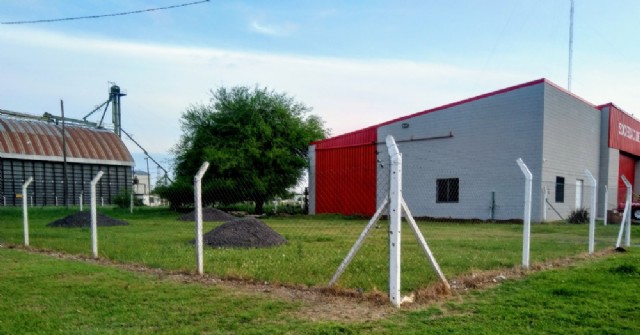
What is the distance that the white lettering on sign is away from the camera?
2834 centimetres

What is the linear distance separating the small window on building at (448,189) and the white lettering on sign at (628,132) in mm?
12436

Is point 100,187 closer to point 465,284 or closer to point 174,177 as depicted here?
point 174,177

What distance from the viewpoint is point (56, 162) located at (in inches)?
1549

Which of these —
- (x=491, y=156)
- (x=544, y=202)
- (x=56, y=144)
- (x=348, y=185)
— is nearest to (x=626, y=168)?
(x=544, y=202)

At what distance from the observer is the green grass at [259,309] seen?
4.16 meters

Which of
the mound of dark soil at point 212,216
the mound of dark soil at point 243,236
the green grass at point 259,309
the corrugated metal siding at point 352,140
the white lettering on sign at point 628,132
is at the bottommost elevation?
the mound of dark soil at point 212,216

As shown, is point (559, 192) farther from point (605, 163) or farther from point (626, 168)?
point (626, 168)

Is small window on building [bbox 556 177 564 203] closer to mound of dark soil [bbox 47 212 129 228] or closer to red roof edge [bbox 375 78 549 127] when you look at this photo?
red roof edge [bbox 375 78 549 127]

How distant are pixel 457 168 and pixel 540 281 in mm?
17847

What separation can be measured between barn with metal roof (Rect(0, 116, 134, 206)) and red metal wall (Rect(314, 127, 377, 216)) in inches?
763

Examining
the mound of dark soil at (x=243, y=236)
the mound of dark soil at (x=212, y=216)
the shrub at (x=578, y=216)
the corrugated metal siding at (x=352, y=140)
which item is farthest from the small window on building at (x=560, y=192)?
the mound of dark soil at (x=243, y=236)

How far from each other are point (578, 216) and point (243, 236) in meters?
17.0

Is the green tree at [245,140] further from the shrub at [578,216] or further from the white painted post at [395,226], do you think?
the white painted post at [395,226]

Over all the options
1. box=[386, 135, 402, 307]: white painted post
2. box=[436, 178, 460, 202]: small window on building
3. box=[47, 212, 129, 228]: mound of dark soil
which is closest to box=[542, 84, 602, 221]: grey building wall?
box=[436, 178, 460, 202]: small window on building
